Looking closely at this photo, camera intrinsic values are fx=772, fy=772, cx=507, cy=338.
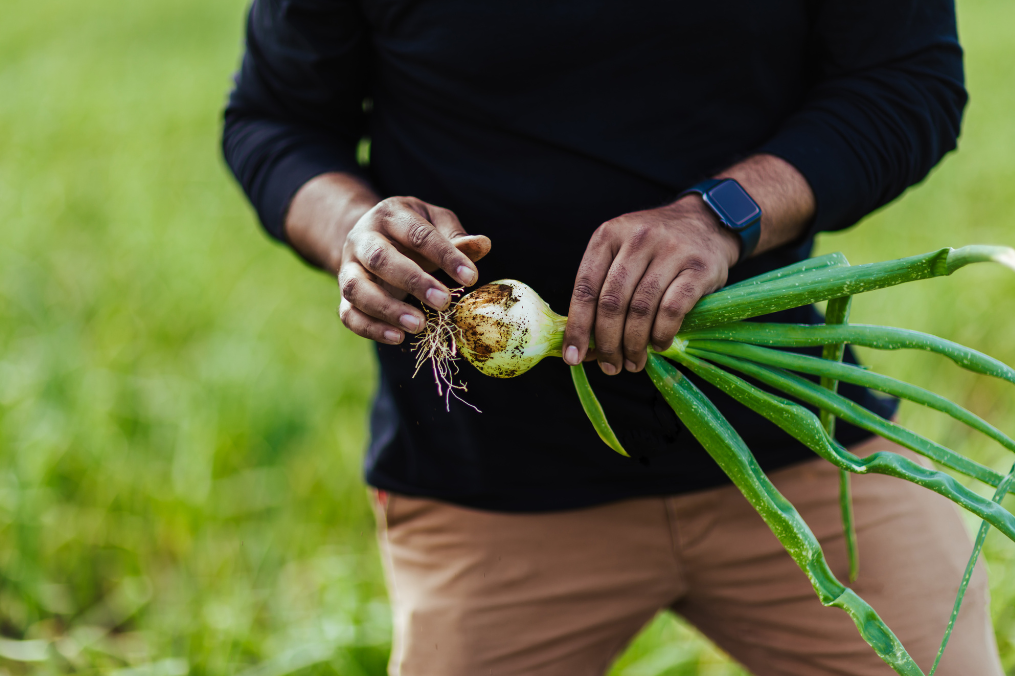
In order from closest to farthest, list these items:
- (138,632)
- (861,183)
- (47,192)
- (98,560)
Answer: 1. (861,183)
2. (138,632)
3. (98,560)
4. (47,192)

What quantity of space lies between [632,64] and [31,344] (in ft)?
8.52

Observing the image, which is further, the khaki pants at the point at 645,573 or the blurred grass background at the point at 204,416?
the blurred grass background at the point at 204,416

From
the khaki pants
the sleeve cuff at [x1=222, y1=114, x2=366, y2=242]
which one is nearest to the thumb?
the sleeve cuff at [x1=222, y1=114, x2=366, y2=242]

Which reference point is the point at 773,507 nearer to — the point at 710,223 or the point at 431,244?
the point at 710,223

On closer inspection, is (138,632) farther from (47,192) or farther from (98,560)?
(47,192)

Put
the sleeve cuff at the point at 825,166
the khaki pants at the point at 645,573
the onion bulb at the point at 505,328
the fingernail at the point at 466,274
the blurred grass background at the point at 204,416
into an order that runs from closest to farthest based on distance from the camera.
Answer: the fingernail at the point at 466,274 → the onion bulb at the point at 505,328 → the sleeve cuff at the point at 825,166 → the khaki pants at the point at 645,573 → the blurred grass background at the point at 204,416

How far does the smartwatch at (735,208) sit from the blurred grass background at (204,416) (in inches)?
47.3

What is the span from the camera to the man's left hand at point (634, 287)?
969 mm

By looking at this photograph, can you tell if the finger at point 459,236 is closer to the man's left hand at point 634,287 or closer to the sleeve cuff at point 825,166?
the man's left hand at point 634,287

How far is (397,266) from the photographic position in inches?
38.3

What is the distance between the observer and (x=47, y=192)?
4.04 metres

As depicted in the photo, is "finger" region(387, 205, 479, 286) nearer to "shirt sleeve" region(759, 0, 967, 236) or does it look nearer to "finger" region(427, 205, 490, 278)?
"finger" region(427, 205, 490, 278)

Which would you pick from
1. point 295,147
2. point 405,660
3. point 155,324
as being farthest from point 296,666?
point 155,324

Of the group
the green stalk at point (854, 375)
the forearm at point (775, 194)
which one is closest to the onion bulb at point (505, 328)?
the green stalk at point (854, 375)
